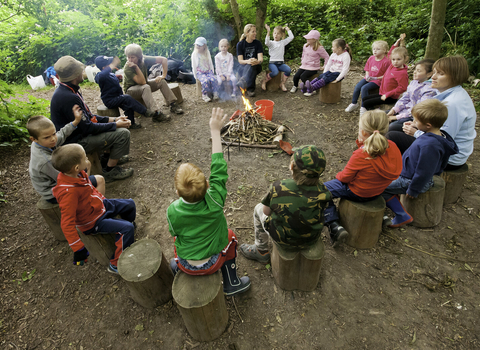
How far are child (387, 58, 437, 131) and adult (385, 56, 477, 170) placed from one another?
752 mm

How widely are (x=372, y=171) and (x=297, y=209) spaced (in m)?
1.11

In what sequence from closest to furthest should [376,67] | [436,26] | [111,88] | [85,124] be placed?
1. [85,124]
2. [111,88]
3. [436,26]
4. [376,67]

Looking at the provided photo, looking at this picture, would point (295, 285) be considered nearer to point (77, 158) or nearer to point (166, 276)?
point (166, 276)

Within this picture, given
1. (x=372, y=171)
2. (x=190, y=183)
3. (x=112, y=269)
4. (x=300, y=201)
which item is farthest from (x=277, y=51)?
(x=112, y=269)

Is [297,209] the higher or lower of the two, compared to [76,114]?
lower

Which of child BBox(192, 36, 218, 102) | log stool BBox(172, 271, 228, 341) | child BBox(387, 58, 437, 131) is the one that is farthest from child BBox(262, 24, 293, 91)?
log stool BBox(172, 271, 228, 341)

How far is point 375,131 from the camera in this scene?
2.87m

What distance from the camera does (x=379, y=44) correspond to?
19.3ft

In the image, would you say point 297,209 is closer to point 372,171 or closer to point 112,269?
point 372,171

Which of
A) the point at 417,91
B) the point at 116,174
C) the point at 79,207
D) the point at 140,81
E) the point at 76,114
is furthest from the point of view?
the point at 140,81

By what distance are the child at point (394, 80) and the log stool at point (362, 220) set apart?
3.32 meters

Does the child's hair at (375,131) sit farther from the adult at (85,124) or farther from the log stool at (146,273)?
the adult at (85,124)

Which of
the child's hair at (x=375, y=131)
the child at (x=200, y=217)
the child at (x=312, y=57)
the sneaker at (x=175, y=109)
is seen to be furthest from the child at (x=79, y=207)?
the child at (x=312, y=57)

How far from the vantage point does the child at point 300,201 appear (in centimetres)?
227
